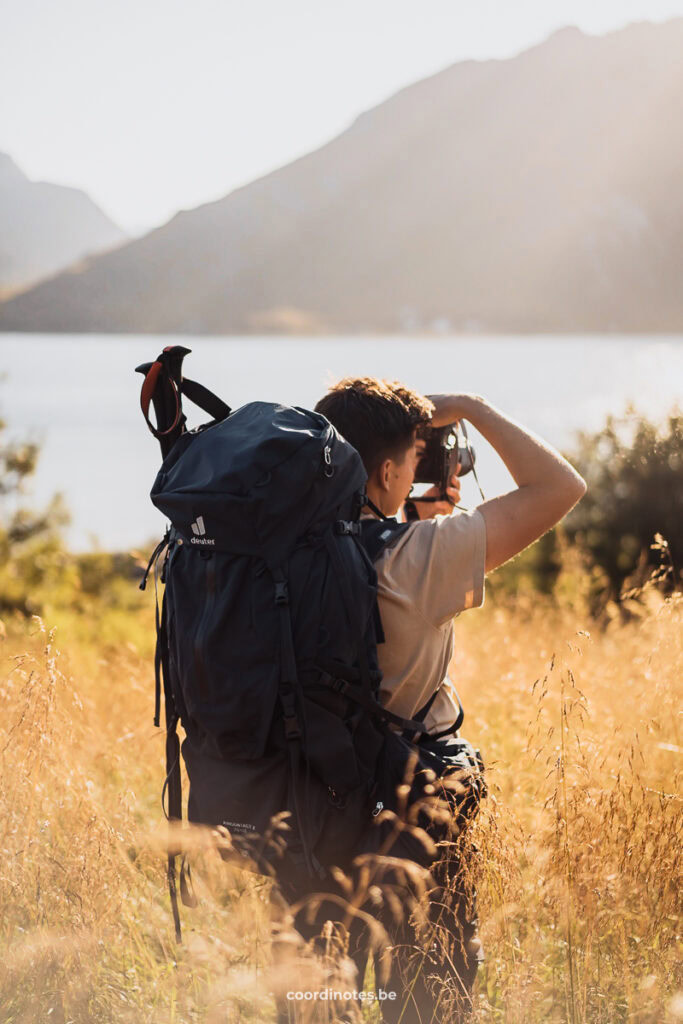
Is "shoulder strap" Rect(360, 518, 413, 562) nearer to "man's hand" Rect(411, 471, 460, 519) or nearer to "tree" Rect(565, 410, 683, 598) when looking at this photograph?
"man's hand" Rect(411, 471, 460, 519)

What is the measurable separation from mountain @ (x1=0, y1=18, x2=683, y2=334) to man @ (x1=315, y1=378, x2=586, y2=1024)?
99.8 metres

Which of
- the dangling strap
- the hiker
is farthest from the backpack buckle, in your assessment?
the dangling strap

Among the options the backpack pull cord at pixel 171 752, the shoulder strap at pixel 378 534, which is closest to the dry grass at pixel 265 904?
the backpack pull cord at pixel 171 752

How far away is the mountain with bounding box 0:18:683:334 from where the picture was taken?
Answer: 11855cm

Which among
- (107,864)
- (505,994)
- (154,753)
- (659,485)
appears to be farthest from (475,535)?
(659,485)

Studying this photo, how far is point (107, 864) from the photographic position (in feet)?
6.69

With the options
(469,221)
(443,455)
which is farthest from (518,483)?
(469,221)

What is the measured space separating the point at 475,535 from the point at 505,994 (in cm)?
100

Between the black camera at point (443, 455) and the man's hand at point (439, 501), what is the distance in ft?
0.06

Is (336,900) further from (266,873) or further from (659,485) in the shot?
(659,485)

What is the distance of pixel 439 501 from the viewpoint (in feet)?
6.44

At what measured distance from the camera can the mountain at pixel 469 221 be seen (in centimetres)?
11855

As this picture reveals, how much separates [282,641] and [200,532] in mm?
248

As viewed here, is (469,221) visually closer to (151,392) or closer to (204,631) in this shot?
(151,392)
